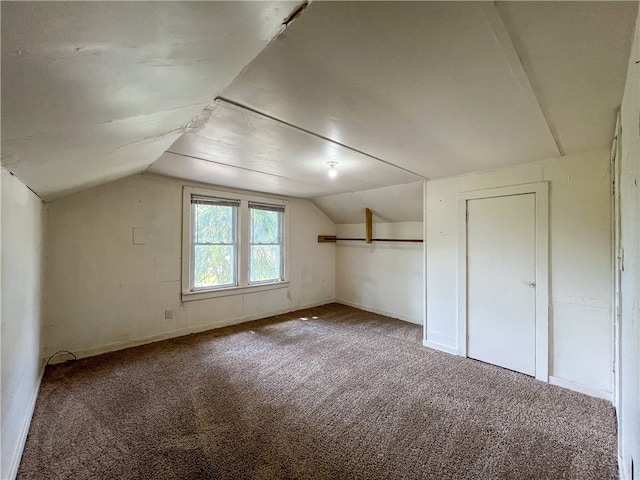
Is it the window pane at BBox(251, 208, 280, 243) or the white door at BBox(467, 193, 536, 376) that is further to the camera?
the window pane at BBox(251, 208, 280, 243)

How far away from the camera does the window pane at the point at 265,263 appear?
4688 mm

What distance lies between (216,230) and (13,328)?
2665mm

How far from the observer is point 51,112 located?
3.38 ft

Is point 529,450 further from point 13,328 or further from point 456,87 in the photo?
point 13,328

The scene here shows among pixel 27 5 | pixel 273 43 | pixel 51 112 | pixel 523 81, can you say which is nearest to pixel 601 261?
pixel 523 81

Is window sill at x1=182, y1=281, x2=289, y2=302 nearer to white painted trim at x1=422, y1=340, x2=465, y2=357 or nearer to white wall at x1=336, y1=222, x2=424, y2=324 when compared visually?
white wall at x1=336, y1=222, x2=424, y2=324

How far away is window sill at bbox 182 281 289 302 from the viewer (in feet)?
12.7

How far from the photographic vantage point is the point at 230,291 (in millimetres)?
4285

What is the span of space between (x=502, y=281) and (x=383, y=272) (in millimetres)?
2284

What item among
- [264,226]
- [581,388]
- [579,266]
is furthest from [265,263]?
[581,388]

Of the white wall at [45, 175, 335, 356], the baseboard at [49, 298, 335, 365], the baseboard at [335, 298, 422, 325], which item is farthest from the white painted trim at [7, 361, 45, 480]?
the baseboard at [335, 298, 422, 325]

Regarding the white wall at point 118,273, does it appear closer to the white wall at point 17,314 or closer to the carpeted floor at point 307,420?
the carpeted floor at point 307,420

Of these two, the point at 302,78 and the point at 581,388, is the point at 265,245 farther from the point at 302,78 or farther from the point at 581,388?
the point at 581,388

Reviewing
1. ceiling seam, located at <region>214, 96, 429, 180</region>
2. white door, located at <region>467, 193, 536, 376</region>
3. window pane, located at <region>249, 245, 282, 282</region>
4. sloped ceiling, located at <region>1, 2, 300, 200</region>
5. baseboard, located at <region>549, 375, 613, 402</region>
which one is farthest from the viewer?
window pane, located at <region>249, 245, 282, 282</region>
